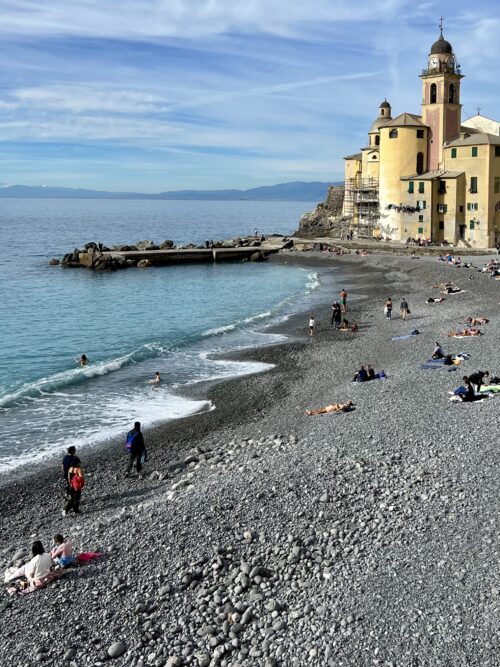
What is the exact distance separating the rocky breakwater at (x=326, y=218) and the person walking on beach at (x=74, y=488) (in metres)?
71.7

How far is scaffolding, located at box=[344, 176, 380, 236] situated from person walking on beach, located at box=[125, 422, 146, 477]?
193ft

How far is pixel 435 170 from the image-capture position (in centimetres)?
6481

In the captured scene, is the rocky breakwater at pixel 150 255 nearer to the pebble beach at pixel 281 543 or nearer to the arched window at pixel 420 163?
the arched window at pixel 420 163

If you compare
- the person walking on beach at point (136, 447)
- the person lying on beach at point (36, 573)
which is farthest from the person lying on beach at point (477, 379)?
the person lying on beach at point (36, 573)

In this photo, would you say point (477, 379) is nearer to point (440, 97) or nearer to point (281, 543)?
point (281, 543)

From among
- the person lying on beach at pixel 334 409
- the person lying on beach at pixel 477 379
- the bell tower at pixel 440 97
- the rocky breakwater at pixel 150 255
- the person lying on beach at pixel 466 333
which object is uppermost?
the bell tower at pixel 440 97

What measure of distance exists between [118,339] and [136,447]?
20092 mm

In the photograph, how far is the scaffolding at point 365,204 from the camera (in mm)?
73062

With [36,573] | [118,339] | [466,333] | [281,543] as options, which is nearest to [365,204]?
[118,339]

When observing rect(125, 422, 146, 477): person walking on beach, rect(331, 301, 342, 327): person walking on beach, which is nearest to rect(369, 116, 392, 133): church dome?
rect(331, 301, 342, 327): person walking on beach

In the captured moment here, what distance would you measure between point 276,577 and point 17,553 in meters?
5.15

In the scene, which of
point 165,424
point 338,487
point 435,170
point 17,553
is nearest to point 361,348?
point 165,424

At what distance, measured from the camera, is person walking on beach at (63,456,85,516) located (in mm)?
15328

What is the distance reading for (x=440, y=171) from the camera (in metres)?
63.8
